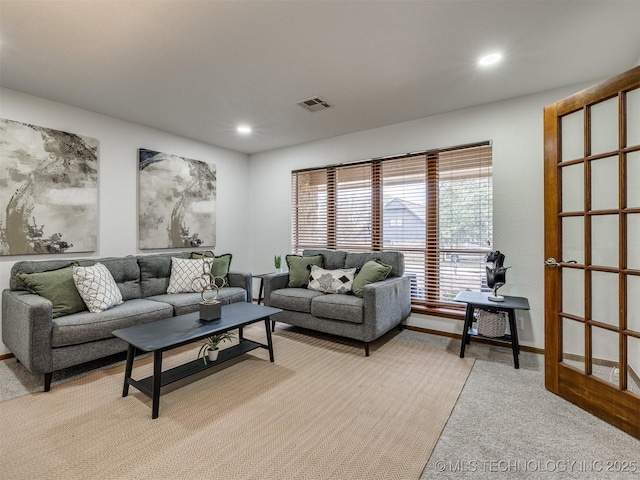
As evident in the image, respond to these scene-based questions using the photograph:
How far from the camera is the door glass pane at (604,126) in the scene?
1.96 metres

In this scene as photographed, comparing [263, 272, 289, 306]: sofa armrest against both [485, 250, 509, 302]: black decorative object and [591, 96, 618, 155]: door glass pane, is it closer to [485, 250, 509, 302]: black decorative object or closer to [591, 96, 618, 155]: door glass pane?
[485, 250, 509, 302]: black decorative object

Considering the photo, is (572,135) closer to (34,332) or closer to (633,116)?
(633,116)

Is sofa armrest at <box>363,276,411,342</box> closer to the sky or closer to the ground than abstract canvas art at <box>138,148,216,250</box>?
closer to the ground

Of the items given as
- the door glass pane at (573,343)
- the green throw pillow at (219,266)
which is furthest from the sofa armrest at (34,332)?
the door glass pane at (573,343)

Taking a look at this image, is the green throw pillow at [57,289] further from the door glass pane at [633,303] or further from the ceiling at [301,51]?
the door glass pane at [633,303]

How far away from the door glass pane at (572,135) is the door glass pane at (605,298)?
831mm

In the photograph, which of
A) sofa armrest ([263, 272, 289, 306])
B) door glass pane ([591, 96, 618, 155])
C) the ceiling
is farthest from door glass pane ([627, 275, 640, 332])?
sofa armrest ([263, 272, 289, 306])

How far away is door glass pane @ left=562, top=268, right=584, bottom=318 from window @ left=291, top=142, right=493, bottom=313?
1089 mm

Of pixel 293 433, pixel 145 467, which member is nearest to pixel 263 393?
pixel 293 433

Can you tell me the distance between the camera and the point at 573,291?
2.18 meters

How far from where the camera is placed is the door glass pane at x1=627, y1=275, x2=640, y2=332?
1938 millimetres

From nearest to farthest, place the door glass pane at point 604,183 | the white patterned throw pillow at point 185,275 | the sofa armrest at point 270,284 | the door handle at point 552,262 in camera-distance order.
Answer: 1. the door glass pane at point 604,183
2. the door handle at point 552,262
3. the white patterned throw pillow at point 185,275
4. the sofa armrest at point 270,284

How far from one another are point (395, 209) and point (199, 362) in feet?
8.99

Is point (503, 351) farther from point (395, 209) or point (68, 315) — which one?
point (68, 315)
